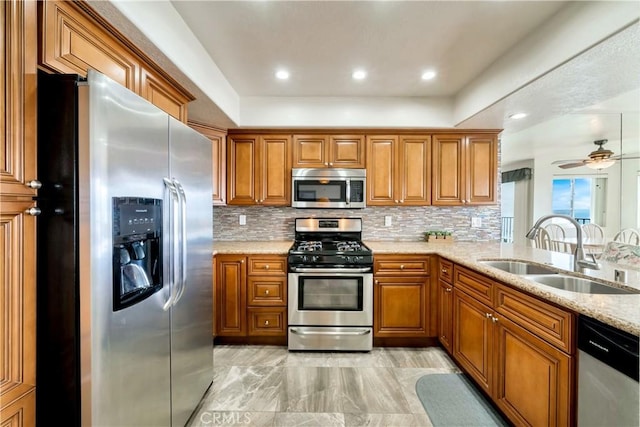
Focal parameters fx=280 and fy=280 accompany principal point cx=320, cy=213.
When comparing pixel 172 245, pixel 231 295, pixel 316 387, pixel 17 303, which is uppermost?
pixel 172 245

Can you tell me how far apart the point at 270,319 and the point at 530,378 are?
2008mm

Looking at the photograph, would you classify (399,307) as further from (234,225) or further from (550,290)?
(234,225)

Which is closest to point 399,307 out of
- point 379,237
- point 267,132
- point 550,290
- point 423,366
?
point 423,366

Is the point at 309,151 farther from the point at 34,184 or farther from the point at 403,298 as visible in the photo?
the point at 34,184

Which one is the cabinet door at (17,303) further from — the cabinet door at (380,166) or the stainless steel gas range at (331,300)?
the cabinet door at (380,166)

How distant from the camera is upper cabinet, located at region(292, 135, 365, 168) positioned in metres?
3.06

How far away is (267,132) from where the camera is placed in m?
3.05

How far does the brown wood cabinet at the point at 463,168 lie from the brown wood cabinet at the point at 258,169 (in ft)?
5.40

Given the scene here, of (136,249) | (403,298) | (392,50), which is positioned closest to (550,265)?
(403,298)

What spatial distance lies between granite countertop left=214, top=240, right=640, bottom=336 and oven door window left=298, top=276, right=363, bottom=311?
0.36 m

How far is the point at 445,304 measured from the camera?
2.51 m

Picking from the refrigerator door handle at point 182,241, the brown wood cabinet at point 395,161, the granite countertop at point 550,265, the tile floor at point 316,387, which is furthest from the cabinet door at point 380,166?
the refrigerator door handle at point 182,241

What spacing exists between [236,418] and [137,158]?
65.5 inches

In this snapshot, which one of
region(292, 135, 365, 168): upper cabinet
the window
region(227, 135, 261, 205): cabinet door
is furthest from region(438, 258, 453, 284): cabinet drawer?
the window
